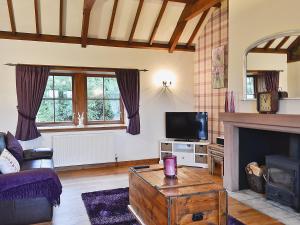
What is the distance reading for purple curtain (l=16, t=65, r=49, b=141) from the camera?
4.96 metres

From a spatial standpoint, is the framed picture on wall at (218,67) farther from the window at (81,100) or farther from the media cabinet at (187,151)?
the window at (81,100)

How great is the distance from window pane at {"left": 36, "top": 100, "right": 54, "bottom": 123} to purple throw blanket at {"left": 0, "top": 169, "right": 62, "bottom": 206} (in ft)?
9.15

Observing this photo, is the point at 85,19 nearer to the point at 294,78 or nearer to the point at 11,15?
the point at 11,15

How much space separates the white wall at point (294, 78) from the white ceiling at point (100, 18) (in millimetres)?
2726

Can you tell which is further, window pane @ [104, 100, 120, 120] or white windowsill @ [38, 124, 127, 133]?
window pane @ [104, 100, 120, 120]

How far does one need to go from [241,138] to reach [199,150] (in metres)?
1.43

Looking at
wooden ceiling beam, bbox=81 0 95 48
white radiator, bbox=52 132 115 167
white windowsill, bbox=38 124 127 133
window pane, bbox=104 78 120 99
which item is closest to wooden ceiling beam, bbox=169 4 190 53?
window pane, bbox=104 78 120 99

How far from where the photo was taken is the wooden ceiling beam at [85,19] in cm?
432

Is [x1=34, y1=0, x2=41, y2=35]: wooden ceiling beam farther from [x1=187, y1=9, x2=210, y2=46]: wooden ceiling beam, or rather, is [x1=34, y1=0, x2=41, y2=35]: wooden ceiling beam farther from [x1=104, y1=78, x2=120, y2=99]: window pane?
[x1=187, y1=9, x2=210, y2=46]: wooden ceiling beam

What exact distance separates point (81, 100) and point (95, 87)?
412 mm

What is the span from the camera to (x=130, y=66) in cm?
580

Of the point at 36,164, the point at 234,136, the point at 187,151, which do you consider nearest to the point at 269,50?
the point at 234,136

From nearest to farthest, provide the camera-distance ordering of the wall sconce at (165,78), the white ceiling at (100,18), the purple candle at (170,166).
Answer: the purple candle at (170,166)
the white ceiling at (100,18)
the wall sconce at (165,78)

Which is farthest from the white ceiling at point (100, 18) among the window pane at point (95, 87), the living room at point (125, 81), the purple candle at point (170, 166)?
the purple candle at point (170, 166)
